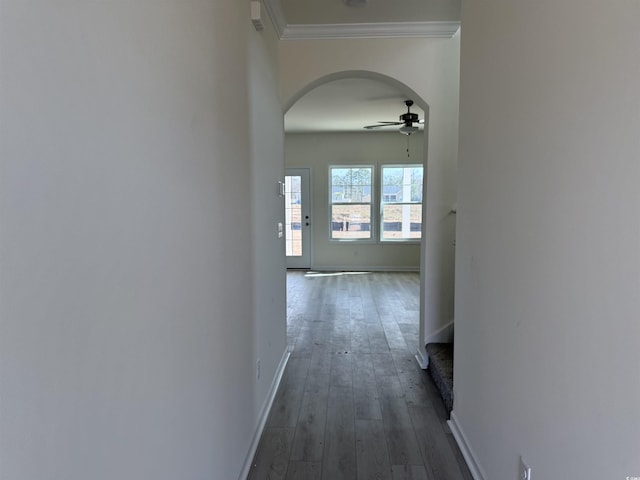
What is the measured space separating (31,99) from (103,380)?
1.66ft

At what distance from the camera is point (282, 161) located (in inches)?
119

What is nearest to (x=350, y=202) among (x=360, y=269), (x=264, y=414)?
(x=360, y=269)

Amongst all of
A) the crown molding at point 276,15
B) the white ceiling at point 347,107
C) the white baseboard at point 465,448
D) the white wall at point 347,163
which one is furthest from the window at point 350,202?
the white baseboard at point 465,448

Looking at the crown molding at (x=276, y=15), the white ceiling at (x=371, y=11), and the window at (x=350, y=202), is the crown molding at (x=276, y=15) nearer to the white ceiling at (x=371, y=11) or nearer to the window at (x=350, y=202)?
the white ceiling at (x=371, y=11)

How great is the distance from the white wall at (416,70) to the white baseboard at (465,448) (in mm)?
1401

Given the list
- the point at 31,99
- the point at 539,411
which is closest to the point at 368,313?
the point at 539,411

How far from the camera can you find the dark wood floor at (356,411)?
1.87 meters

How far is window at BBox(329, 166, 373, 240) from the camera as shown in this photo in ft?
23.6

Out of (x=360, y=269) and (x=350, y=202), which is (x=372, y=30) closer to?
(x=350, y=202)

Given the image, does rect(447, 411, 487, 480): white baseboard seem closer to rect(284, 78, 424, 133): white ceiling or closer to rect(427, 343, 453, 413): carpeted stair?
rect(427, 343, 453, 413): carpeted stair

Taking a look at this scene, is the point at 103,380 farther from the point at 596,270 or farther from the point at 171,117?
the point at 596,270

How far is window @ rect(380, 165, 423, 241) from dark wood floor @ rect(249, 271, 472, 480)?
122 inches

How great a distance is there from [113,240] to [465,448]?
196 cm

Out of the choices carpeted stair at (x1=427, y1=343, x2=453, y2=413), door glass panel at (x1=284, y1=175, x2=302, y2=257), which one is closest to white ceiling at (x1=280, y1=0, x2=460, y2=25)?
carpeted stair at (x1=427, y1=343, x2=453, y2=413)
